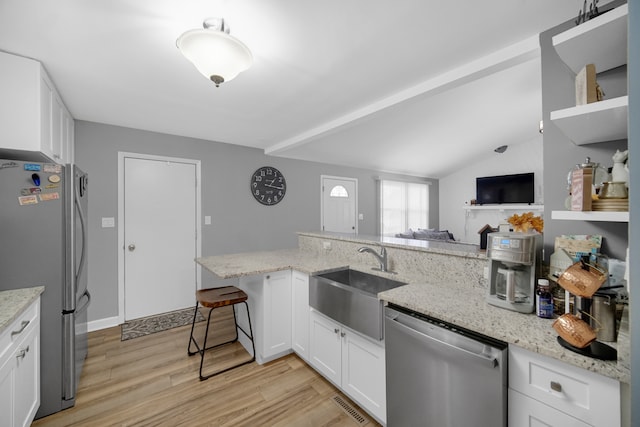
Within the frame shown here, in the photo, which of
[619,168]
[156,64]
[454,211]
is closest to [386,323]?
[619,168]

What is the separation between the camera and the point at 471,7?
1.43 metres

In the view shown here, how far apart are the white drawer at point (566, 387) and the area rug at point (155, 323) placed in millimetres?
3107

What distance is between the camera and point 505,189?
5781 millimetres

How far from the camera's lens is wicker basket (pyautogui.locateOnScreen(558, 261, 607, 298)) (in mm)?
930

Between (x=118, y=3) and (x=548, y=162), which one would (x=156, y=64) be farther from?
(x=548, y=162)

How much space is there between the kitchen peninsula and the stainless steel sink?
77 millimetres

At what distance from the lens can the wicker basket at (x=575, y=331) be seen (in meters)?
0.90

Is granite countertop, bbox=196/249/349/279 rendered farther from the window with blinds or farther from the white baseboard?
the window with blinds

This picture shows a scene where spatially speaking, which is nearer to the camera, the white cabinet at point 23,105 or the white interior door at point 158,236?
the white cabinet at point 23,105

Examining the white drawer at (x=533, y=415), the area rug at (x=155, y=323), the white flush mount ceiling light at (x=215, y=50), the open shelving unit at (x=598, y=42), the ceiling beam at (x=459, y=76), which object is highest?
the ceiling beam at (x=459, y=76)

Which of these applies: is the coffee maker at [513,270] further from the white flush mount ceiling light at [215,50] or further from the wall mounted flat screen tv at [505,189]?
the wall mounted flat screen tv at [505,189]

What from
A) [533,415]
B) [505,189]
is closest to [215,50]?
[533,415]

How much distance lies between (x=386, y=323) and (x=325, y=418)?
81 centimetres

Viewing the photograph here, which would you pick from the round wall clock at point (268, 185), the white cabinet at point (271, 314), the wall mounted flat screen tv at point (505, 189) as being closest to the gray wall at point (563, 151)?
the white cabinet at point (271, 314)
